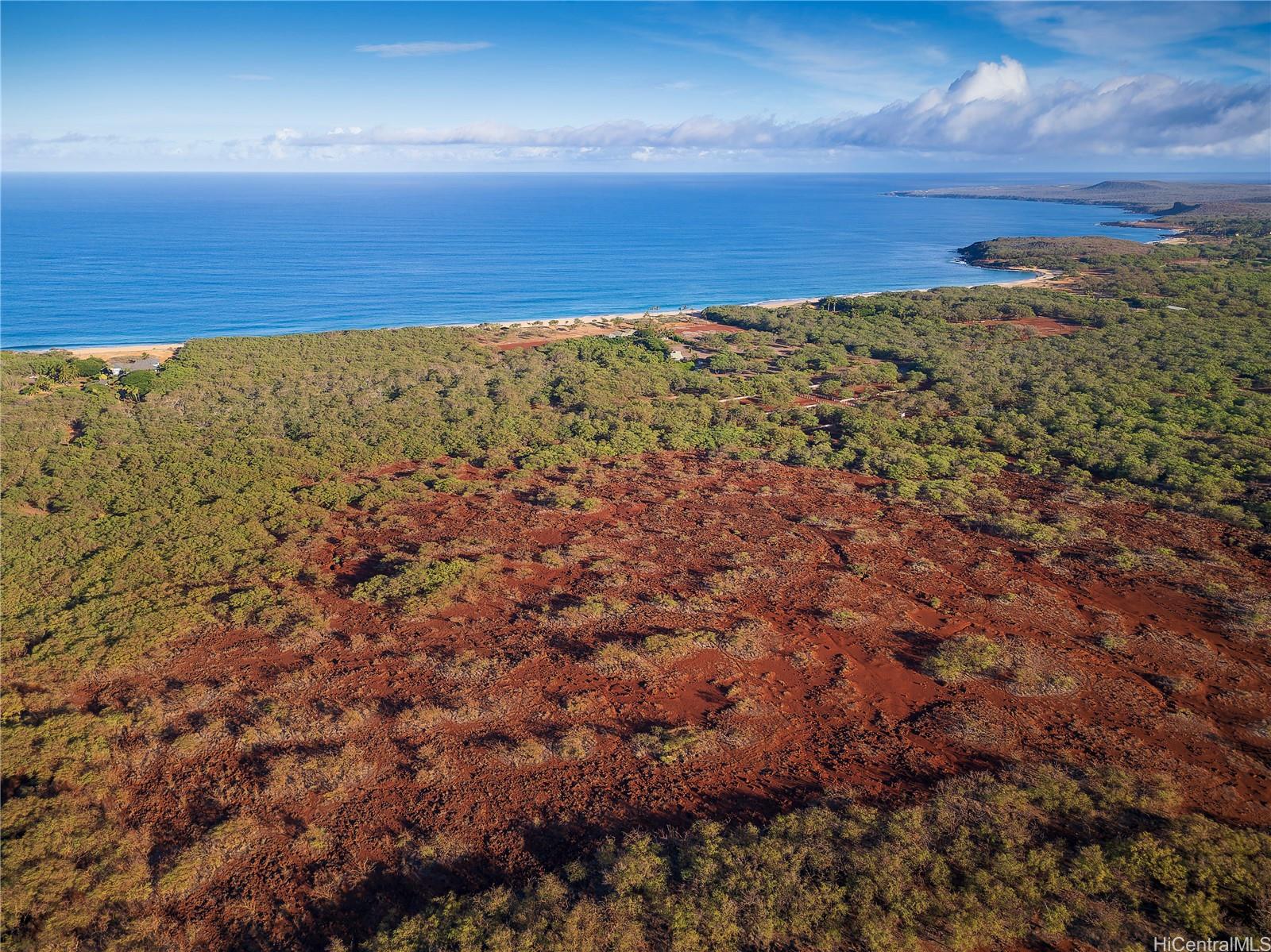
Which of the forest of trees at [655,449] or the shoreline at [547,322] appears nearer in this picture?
the forest of trees at [655,449]

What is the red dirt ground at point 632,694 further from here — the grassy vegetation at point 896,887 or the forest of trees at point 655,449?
the forest of trees at point 655,449

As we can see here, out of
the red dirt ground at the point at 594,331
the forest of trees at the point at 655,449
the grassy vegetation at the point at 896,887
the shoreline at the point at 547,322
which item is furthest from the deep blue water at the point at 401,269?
the grassy vegetation at the point at 896,887

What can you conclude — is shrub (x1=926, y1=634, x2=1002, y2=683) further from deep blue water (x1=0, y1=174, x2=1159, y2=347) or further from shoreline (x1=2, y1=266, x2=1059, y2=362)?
deep blue water (x1=0, y1=174, x2=1159, y2=347)

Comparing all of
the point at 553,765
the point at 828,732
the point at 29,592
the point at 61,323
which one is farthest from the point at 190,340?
the point at 828,732

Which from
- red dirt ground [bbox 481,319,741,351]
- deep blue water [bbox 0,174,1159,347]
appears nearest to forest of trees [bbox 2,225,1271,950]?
red dirt ground [bbox 481,319,741,351]

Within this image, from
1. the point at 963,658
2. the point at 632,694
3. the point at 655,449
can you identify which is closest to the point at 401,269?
the point at 655,449
